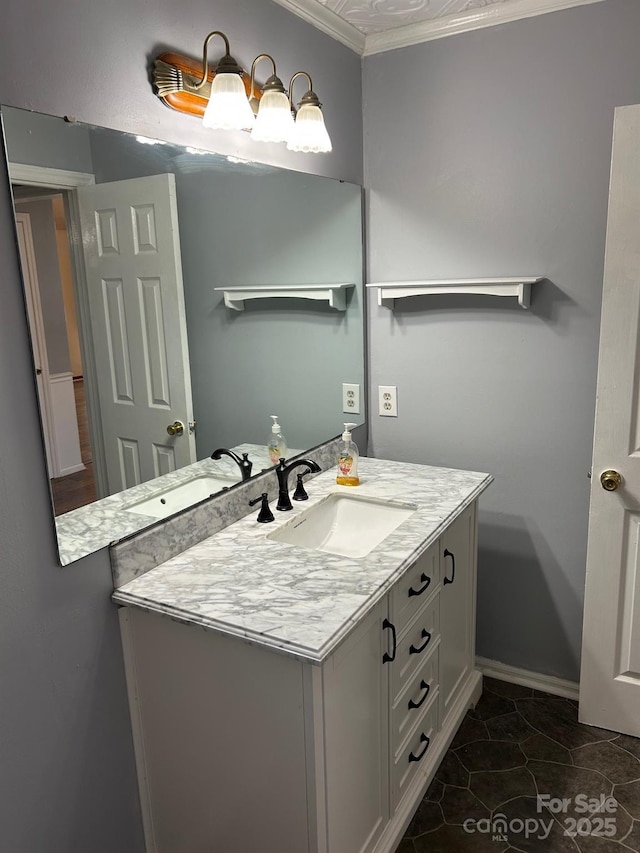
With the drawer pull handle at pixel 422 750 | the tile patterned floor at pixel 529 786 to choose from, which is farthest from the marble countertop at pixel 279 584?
the tile patterned floor at pixel 529 786

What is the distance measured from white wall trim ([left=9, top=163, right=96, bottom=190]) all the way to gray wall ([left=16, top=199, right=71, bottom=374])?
38 millimetres

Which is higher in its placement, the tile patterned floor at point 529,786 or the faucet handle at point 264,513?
the faucet handle at point 264,513

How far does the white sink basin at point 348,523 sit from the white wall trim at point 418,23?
1526 mm

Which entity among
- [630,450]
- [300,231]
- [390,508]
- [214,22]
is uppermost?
[214,22]

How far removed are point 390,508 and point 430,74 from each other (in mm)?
1514

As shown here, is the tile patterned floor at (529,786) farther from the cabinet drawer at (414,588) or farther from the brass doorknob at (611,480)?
the brass doorknob at (611,480)

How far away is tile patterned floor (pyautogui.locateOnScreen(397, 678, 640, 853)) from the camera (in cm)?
180

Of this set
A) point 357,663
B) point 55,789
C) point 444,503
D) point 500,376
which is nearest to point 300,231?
point 500,376

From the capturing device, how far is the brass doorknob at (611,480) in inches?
80.1

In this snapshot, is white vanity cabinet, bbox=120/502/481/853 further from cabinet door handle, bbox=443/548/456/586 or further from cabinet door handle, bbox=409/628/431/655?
cabinet door handle, bbox=443/548/456/586

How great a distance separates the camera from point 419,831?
6.01 feet

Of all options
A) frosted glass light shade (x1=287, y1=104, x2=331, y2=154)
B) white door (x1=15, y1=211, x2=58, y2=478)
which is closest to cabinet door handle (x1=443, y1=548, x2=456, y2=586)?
white door (x1=15, y1=211, x2=58, y2=478)

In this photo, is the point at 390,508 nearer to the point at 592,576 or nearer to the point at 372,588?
the point at 372,588

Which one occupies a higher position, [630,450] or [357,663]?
[630,450]
